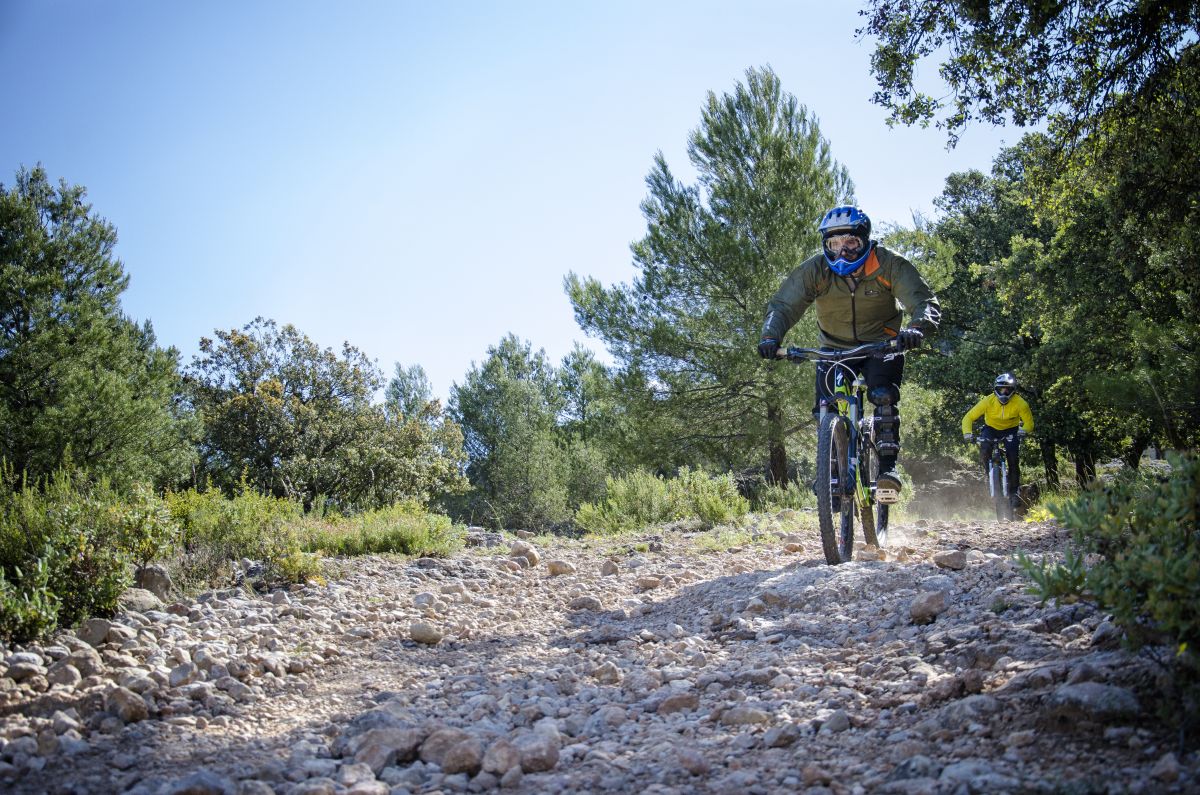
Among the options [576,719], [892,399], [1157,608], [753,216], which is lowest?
[576,719]

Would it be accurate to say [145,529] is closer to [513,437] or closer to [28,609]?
[28,609]

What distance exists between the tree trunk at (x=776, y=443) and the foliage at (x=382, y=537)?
11.3 m

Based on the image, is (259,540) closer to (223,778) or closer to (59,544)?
(59,544)

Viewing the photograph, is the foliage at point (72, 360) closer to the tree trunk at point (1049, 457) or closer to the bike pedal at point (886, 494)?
the bike pedal at point (886, 494)

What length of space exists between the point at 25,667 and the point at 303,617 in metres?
1.54

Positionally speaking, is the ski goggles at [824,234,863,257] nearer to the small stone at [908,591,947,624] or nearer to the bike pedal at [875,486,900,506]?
the bike pedal at [875,486,900,506]

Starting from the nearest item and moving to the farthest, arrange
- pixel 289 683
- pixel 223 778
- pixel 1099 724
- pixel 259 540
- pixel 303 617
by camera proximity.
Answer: pixel 1099 724
pixel 223 778
pixel 289 683
pixel 303 617
pixel 259 540

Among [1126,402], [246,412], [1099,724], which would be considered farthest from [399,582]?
[246,412]

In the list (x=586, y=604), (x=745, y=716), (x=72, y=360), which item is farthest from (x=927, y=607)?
(x=72, y=360)

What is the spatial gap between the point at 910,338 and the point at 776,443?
12.8 meters

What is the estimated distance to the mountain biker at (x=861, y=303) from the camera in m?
5.47

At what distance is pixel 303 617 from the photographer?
4.50 m

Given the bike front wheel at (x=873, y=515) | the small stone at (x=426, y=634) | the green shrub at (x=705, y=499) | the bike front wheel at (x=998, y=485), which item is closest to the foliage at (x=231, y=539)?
the small stone at (x=426, y=634)

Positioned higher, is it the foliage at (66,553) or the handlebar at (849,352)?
the handlebar at (849,352)
